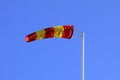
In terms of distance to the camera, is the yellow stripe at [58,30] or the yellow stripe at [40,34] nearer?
the yellow stripe at [58,30]

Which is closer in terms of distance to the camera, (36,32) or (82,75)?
(82,75)

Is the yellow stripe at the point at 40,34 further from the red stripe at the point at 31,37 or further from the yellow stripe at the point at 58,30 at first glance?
the yellow stripe at the point at 58,30

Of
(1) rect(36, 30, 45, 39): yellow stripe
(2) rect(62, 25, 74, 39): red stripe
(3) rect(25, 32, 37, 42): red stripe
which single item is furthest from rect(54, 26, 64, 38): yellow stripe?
(3) rect(25, 32, 37, 42): red stripe

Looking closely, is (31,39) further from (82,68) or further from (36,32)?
(82,68)

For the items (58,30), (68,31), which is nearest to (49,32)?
(58,30)

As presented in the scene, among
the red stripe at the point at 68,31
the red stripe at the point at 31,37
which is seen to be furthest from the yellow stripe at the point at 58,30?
the red stripe at the point at 31,37

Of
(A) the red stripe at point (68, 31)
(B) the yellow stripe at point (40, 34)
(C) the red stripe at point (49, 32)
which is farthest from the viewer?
(B) the yellow stripe at point (40, 34)

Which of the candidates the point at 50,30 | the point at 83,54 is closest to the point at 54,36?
the point at 50,30

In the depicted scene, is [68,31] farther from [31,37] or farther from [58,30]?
[31,37]

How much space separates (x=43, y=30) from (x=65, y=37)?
183cm

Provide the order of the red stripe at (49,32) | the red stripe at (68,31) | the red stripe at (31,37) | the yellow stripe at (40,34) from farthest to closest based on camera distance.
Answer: the red stripe at (31,37), the yellow stripe at (40,34), the red stripe at (49,32), the red stripe at (68,31)

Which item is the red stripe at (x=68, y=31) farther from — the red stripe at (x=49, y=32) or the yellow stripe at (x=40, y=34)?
the yellow stripe at (x=40, y=34)

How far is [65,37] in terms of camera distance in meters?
35.2

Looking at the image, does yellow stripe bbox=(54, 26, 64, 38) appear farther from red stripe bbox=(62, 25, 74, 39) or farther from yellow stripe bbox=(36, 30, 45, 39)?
yellow stripe bbox=(36, 30, 45, 39)
